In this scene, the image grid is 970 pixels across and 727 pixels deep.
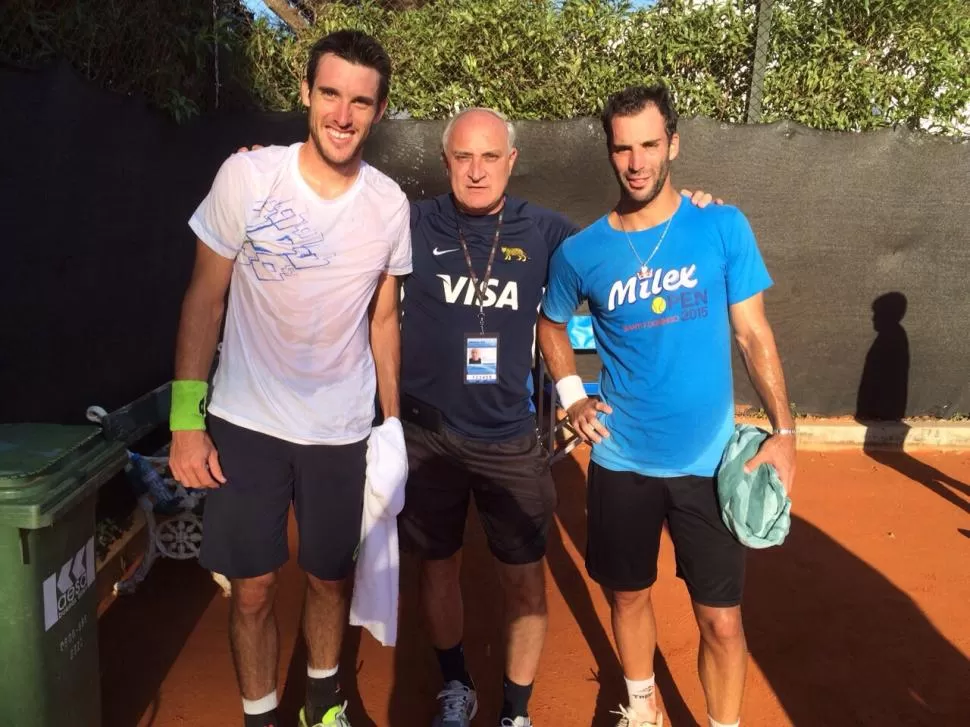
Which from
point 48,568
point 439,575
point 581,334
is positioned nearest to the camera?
point 48,568

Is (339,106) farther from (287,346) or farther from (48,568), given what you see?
(48,568)

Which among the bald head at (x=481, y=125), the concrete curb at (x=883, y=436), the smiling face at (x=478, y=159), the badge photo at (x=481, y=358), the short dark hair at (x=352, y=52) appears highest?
the short dark hair at (x=352, y=52)

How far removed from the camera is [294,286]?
2338mm

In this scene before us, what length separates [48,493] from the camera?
6.76 feet

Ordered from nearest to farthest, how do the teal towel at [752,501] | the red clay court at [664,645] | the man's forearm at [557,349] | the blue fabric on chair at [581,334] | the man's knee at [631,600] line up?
the teal towel at [752,501]
the man's knee at [631,600]
the man's forearm at [557,349]
the red clay court at [664,645]
the blue fabric on chair at [581,334]

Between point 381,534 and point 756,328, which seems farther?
point 381,534

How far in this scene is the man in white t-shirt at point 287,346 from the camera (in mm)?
2316

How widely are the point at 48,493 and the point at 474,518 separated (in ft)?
9.52

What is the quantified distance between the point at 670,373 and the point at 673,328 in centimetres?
14

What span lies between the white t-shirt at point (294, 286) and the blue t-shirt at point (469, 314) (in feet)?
0.75

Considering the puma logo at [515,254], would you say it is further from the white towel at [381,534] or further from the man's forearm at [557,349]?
the white towel at [381,534]

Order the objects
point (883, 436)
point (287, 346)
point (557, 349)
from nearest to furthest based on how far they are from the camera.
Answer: point (287, 346)
point (557, 349)
point (883, 436)

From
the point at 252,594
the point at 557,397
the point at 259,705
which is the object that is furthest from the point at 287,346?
the point at 557,397

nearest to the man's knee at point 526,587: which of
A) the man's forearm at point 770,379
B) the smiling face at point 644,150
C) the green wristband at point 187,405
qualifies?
the man's forearm at point 770,379
